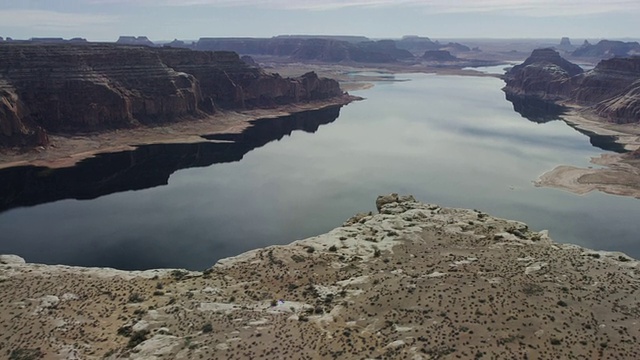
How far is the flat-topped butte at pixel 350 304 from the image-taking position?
4305cm

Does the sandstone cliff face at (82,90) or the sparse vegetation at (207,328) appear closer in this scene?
the sparse vegetation at (207,328)

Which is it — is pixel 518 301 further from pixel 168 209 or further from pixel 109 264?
pixel 168 209

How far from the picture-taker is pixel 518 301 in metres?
49.2

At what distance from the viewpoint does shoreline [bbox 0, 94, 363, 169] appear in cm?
12825

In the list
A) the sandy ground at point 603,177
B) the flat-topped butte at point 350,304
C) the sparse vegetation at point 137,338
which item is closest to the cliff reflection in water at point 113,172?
the flat-topped butte at point 350,304

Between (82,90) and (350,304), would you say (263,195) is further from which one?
(82,90)

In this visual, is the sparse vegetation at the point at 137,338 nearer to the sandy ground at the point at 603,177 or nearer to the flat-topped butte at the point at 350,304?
the flat-topped butte at the point at 350,304

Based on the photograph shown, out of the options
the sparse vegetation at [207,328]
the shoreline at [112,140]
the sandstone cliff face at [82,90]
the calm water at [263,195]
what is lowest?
the calm water at [263,195]

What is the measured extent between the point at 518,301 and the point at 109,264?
172 feet

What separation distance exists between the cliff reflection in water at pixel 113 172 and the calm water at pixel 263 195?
1.01 feet

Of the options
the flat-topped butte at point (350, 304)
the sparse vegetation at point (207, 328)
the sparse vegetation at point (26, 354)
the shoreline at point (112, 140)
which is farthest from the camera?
the shoreline at point (112, 140)

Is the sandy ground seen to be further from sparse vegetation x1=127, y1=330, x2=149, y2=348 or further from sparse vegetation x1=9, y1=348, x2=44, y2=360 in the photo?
sparse vegetation x1=9, y1=348, x2=44, y2=360

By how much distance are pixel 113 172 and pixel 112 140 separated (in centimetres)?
3080

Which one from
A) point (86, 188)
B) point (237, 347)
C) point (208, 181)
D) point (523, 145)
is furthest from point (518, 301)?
point (523, 145)
